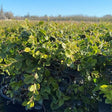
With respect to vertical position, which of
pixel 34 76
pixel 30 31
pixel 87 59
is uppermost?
pixel 30 31

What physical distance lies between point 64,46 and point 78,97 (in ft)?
2.10


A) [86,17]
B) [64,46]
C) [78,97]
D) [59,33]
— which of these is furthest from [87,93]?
[86,17]

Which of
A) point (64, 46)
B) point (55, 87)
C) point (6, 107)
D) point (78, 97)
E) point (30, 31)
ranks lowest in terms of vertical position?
point (6, 107)

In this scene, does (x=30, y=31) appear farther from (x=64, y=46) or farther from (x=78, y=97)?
(x=78, y=97)

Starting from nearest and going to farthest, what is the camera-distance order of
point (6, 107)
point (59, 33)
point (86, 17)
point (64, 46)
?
1. point (64, 46)
2. point (59, 33)
3. point (6, 107)
4. point (86, 17)

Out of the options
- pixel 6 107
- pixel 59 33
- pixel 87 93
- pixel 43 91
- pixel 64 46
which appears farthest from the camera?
pixel 6 107

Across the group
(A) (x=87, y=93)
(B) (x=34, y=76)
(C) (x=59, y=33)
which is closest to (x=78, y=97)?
(A) (x=87, y=93)

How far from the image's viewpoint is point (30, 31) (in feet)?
6.13

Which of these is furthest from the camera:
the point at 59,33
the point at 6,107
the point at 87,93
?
the point at 6,107

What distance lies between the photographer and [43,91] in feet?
5.81

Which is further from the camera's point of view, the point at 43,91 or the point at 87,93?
the point at 87,93

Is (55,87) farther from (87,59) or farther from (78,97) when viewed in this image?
(87,59)

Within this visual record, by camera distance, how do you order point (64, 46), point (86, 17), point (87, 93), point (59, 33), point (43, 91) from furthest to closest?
point (86, 17), point (59, 33), point (87, 93), point (43, 91), point (64, 46)

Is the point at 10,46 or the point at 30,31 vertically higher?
the point at 30,31
